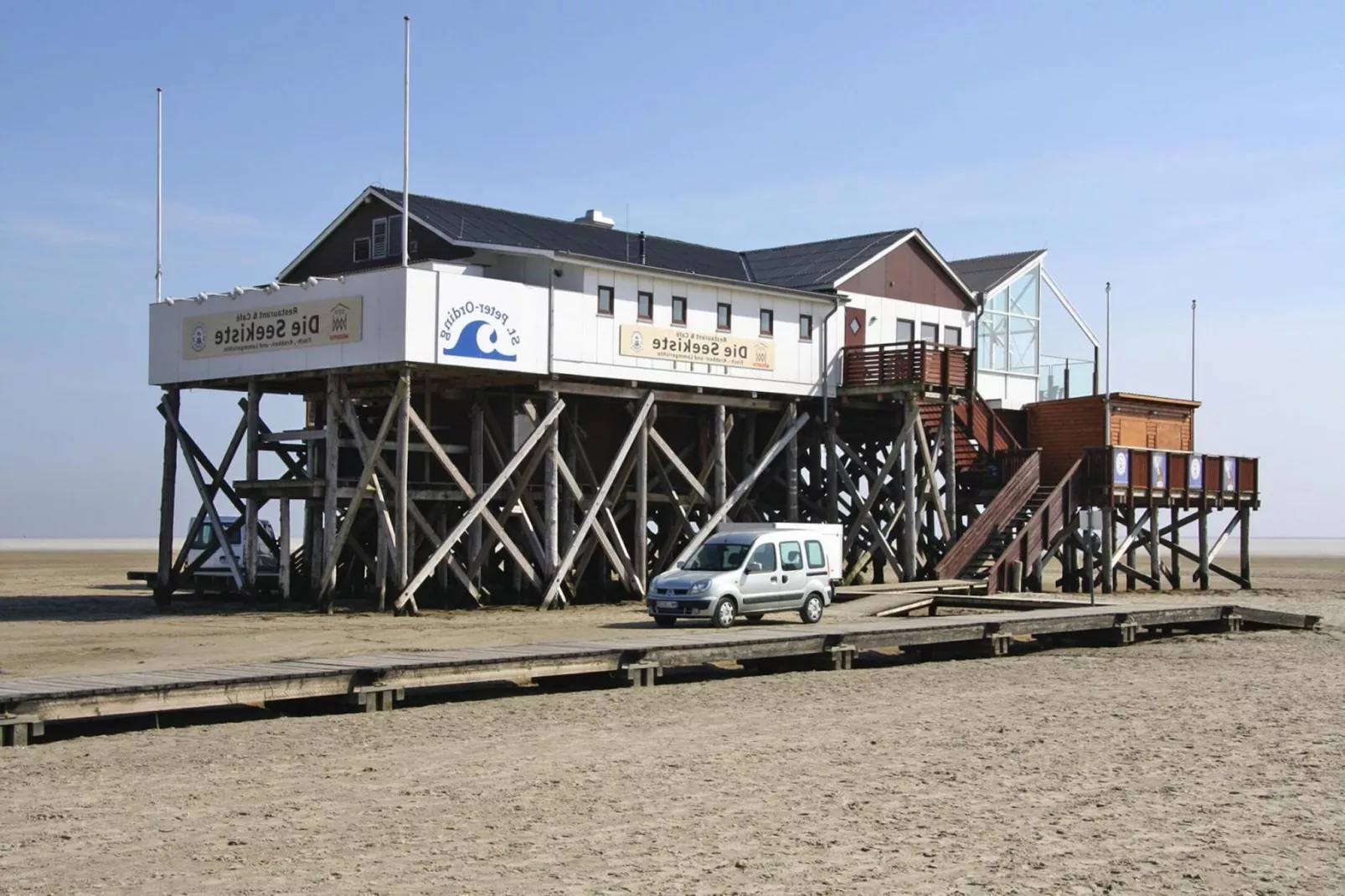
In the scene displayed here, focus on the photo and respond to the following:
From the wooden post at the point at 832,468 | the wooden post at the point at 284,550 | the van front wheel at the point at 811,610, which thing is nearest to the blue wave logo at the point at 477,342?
the wooden post at the point at 284,550

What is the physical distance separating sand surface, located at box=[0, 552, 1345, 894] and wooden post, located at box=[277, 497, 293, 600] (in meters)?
A: 11.5

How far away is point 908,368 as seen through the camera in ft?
132

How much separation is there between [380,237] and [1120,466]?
65.0 feet

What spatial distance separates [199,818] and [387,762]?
2764 mm

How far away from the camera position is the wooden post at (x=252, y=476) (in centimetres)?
3531

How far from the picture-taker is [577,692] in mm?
19875

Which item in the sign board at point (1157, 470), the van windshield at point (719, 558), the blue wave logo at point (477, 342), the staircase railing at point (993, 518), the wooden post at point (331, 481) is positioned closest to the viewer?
the van windshield at point (719, 558)

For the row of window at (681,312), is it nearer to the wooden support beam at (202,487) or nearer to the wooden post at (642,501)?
the wooden post at (642,501)

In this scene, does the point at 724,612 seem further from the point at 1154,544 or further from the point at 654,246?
the point at 1154,544

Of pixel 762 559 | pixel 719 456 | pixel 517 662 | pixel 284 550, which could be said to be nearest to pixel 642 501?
pixel 719 456

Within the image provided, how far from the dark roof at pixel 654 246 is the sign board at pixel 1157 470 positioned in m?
9.08

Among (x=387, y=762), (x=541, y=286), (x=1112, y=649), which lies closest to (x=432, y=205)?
(x=541, y=286)

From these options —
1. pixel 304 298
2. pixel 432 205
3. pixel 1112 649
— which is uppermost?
pixel 432 205

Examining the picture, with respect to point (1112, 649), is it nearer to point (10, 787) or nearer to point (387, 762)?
point (387, 762)
